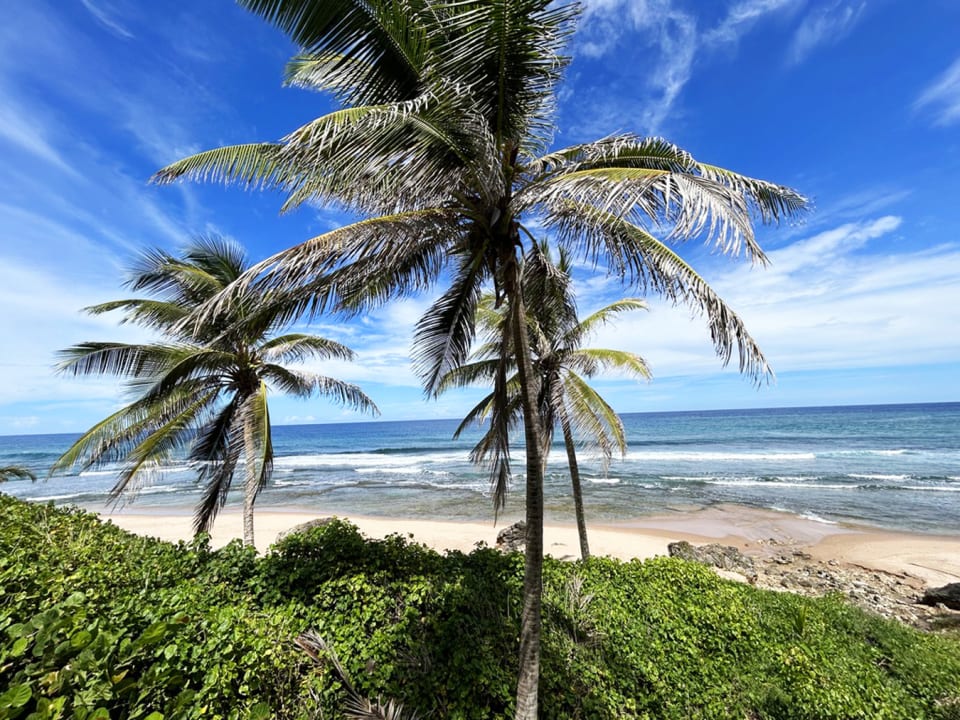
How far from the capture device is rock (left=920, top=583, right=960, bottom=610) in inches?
346

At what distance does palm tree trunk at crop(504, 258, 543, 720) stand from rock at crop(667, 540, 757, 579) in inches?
350

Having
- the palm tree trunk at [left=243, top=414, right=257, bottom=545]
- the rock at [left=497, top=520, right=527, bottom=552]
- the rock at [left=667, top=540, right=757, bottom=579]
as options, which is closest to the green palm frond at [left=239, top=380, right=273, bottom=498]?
the palm tree trunk at [left=243, top=414, right=257, bottom=545]

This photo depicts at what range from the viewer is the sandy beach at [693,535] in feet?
39.0

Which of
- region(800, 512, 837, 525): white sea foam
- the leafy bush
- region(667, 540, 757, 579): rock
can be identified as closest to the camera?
the leafy bush

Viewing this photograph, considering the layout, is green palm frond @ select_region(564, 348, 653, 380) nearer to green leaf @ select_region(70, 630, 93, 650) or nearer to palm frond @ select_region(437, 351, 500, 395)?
palm frond @ select_region(437, 351, 500, 395)

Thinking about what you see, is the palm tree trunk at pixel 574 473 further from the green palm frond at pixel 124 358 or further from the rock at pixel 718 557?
the green palm frond at pixel 124 358

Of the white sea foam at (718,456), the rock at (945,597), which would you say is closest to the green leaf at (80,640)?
the rock at (945,597)

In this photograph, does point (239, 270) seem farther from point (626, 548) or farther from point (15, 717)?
point (626, 548)

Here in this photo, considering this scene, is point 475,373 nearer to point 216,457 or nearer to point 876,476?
point 216,457

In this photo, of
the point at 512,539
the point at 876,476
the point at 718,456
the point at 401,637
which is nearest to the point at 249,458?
the point at 401,637

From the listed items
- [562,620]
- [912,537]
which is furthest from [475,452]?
[912,537]

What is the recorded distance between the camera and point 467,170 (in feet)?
10.8

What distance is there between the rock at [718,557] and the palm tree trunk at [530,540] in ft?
29.2

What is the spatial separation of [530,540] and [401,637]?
1685mm
